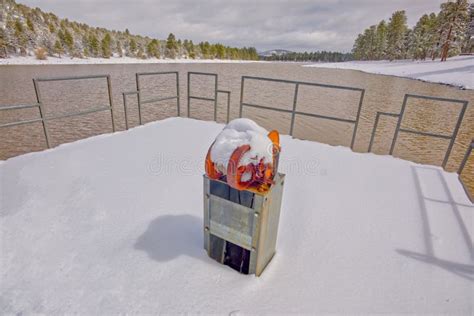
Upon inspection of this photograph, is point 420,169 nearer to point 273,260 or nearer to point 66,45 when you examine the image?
point 273,260

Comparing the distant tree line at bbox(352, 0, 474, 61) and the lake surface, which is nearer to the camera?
the lake surface

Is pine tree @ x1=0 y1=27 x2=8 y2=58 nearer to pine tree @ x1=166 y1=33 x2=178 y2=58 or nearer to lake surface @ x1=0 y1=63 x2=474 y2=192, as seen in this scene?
pine tree @ x1=166 y1=33 x2=178 y2=58

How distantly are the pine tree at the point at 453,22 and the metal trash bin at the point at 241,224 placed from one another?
172ft

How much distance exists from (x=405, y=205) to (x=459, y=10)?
170 ft

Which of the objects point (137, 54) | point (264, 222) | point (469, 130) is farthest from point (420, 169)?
point (137, 54)

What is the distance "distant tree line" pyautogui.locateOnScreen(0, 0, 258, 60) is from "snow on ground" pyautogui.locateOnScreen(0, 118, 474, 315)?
2177 inches

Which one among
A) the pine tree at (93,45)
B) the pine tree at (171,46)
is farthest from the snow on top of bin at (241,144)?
the pine tree at (171,46)

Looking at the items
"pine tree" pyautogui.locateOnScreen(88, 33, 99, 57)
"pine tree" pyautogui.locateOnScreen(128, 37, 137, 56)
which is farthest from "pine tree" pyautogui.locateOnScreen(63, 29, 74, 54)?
"pine tree" pyautogui.locateOnScreen(128, 37, 137, 56)

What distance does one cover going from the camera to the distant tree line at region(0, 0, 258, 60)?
45175mm

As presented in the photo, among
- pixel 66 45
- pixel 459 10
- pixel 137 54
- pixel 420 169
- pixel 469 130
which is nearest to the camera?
pixel 420 169

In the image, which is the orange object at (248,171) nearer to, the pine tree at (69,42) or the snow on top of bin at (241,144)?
the snow on top of bin at (241,144)

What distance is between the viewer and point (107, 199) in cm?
237

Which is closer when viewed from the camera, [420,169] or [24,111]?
[420,169]

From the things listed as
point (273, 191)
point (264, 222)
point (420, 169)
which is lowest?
point (420, 169)
